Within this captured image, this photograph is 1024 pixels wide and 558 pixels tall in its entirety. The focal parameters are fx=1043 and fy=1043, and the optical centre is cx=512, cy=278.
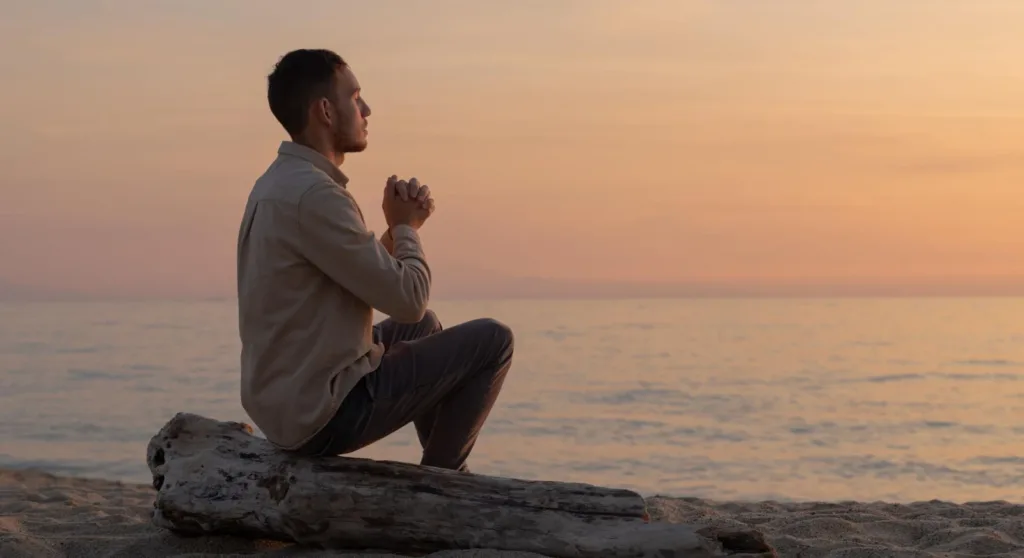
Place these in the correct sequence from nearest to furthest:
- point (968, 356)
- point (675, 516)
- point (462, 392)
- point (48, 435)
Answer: point (462, 392), point (675, 516), point (48, 435), point (968, 356)

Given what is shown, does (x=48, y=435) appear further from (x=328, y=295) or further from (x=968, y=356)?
(x=968, y=356)

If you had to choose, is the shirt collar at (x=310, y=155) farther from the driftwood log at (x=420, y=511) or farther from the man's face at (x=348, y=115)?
the driftwood log at (x=420, y=511)

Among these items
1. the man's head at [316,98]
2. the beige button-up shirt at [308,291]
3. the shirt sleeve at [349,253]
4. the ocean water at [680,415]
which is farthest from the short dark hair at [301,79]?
the ocean water at [680,415]

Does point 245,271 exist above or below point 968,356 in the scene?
below

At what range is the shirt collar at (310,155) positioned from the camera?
4301 mm

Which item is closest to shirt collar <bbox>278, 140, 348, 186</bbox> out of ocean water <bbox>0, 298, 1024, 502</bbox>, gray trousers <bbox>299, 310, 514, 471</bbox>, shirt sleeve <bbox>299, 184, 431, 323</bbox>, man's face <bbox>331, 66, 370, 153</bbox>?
man's face <bbox>331, 66, 370, 153</bbox>

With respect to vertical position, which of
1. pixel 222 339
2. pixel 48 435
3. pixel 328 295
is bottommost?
pixel 48 435

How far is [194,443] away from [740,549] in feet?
8.30

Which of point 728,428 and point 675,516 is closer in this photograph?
point 675,516

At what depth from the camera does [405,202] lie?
4496mm

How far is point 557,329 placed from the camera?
146 feet

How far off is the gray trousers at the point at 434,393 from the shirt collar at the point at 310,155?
806 mm

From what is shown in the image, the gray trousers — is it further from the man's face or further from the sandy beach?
the man's face

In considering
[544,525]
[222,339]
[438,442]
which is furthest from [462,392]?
[222,339]
